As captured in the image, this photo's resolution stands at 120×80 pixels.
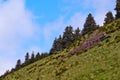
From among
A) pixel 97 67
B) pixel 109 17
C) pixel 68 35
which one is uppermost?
pixel 109 17

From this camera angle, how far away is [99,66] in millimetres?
40281

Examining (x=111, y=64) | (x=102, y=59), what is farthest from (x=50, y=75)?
(x=111, y=64)

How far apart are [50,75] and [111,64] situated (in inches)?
485

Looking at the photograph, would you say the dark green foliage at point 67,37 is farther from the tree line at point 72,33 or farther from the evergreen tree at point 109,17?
the evergreen tree at point 109,17

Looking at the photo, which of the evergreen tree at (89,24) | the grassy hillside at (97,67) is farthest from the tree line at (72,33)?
the grassy hillside at (97,67)

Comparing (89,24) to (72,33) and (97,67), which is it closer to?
(72,33)

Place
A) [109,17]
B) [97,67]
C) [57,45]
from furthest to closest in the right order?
1. [57,45]
2. [109,17]
3. [97,67]

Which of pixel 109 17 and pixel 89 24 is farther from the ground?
pixel 109 17

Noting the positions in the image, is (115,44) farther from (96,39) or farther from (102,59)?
(96,39)

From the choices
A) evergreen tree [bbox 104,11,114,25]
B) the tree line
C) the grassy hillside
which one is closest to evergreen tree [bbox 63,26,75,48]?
the tree line

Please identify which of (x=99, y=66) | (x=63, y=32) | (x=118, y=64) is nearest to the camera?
(x=118, y=64)

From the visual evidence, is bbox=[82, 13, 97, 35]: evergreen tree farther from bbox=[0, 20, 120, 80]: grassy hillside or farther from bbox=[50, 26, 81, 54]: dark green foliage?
bbox=[0, 20, 120, 80]: grassy hillside

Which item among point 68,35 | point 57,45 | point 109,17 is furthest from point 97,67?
point 57,45

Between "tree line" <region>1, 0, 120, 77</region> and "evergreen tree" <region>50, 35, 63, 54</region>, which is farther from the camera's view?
"evergreen tree" <region>50, 35, 63, 54</region>
